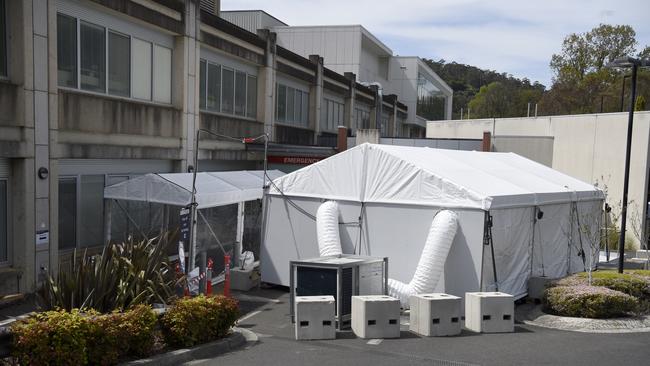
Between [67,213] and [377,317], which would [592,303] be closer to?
Answer: [377,317]

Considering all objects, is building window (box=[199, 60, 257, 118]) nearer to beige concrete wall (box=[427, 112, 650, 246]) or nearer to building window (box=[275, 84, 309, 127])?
building window (box=[275, 84, 309, 127])

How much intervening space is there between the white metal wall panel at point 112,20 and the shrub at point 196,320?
9082mm

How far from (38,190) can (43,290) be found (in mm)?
5038

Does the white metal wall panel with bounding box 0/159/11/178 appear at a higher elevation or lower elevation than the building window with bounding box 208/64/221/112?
lower

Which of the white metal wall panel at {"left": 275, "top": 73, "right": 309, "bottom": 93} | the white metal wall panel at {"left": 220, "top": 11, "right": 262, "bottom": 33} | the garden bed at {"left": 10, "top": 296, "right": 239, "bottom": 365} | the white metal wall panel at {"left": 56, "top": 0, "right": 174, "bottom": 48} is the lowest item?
the garden bed at {"left": 10, "top": 296, "right": 239, "bottom": 365}

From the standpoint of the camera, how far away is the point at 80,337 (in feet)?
27.1

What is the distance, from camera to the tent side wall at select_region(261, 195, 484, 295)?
45.2ft

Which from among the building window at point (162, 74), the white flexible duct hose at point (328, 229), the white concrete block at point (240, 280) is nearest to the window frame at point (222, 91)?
the building window at point (162, 74)

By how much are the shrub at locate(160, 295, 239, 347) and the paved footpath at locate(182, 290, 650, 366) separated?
18.4 inches

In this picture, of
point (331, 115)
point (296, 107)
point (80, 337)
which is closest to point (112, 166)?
point (80, 337)

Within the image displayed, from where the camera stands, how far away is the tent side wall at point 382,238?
13766 mm

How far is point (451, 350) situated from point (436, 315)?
3.66ft

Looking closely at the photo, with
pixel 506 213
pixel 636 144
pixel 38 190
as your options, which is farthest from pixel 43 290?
pixel 636 144

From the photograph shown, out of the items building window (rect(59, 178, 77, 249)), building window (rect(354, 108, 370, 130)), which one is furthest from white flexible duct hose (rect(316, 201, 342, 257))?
building window (rect(354, 108, 370, 130))
